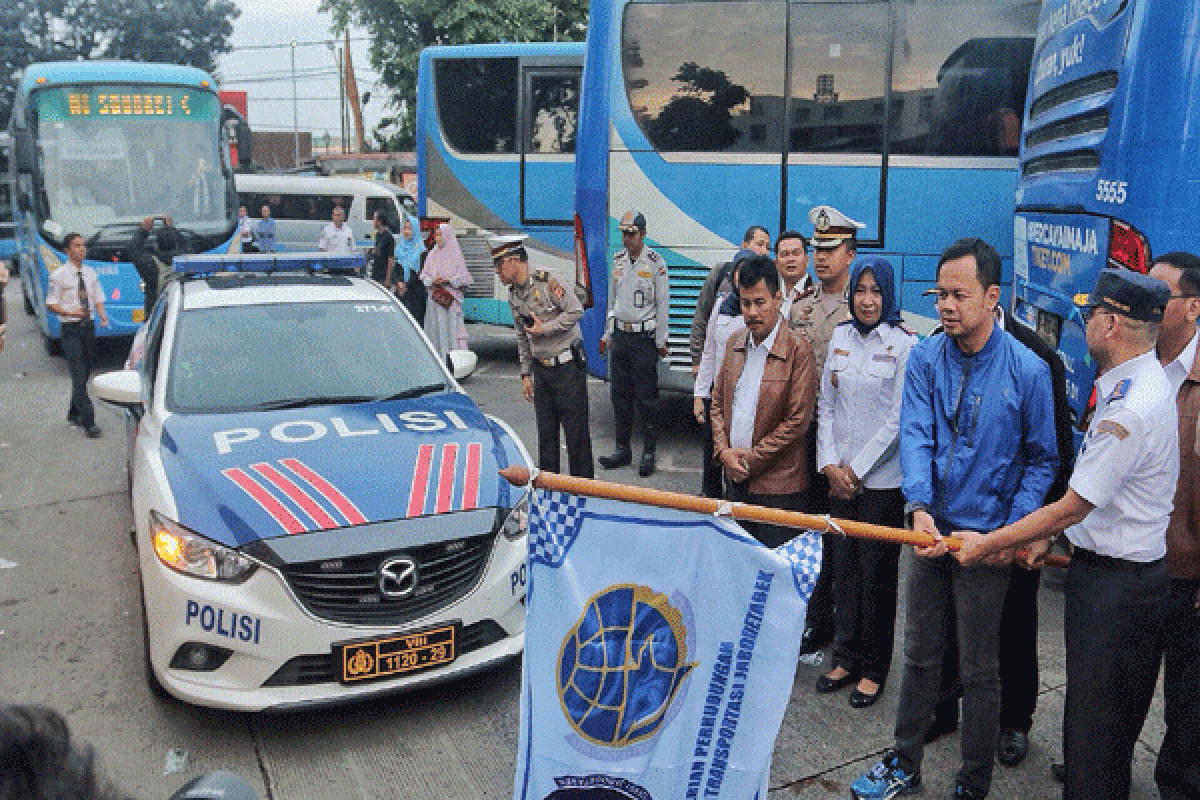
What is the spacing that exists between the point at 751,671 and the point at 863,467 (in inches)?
56.9

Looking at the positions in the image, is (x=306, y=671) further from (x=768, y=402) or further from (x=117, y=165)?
(x=117, y=165)

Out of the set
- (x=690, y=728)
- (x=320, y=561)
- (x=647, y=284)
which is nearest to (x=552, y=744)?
(x=690, y=728)

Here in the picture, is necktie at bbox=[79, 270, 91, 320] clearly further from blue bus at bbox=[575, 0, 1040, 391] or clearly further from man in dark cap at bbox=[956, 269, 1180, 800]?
man in dark cap at bbox=[956, 269, 1180, 800]

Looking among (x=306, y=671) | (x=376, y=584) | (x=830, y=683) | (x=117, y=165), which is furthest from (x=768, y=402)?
(x=117, y=165)

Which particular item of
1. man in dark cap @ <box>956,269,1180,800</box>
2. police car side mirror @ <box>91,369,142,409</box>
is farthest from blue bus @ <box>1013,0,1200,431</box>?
police car side mirror @ <box>91,369,142,409</box>

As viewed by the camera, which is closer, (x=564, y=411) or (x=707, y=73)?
(x=564, y=411)

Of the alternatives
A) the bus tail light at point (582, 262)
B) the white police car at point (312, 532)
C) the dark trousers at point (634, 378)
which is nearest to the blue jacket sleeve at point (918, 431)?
the white police car at point (312, 532)

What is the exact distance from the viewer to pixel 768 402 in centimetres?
428

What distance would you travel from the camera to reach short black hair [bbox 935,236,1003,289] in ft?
10.6

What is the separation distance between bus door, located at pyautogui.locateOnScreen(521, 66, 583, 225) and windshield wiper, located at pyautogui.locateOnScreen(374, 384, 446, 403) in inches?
247

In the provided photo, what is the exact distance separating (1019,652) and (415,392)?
119 inches

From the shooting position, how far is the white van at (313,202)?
22.2 metres

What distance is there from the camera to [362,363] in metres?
5.29

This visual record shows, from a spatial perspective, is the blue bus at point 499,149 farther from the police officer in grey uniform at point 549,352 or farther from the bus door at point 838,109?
the police officer in grey uniform at point 549,352
